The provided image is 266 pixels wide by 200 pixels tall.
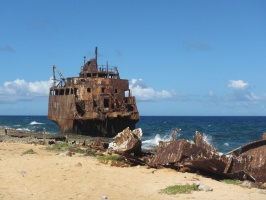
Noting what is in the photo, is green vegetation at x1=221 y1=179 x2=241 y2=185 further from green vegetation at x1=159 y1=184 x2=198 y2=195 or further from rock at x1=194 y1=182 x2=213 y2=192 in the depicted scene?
green vegetation at x1=159 y1=184 x2=198 y2=195

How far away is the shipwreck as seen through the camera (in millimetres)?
31911

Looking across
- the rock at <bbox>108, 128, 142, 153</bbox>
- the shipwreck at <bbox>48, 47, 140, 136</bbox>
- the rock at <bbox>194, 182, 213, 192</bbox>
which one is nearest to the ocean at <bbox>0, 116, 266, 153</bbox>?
the shipwreck at <bbox>48, 47, 140, 136</bbox>

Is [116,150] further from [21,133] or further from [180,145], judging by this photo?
[21,133]

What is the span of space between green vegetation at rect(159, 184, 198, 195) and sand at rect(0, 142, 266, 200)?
19cm

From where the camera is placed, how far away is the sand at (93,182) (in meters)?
8.83

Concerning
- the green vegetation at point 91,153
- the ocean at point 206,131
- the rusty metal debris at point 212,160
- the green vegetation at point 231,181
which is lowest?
the ocean at point 206,131

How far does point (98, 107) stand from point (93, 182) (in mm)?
21893

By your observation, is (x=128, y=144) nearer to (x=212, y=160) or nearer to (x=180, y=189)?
(x=212, y=160)

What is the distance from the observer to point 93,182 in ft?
33.6

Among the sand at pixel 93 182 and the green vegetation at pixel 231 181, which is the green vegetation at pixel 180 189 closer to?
the sand at pixel 93 182

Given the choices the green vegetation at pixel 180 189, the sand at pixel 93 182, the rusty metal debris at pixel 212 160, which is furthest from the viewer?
the rusty metal debris at pixel 212 160

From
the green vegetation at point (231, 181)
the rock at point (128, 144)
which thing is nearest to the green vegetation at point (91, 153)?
the rock at point (128, 144)

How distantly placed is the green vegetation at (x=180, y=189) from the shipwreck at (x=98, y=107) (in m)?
22.2

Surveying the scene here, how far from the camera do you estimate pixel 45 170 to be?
1177 cm
